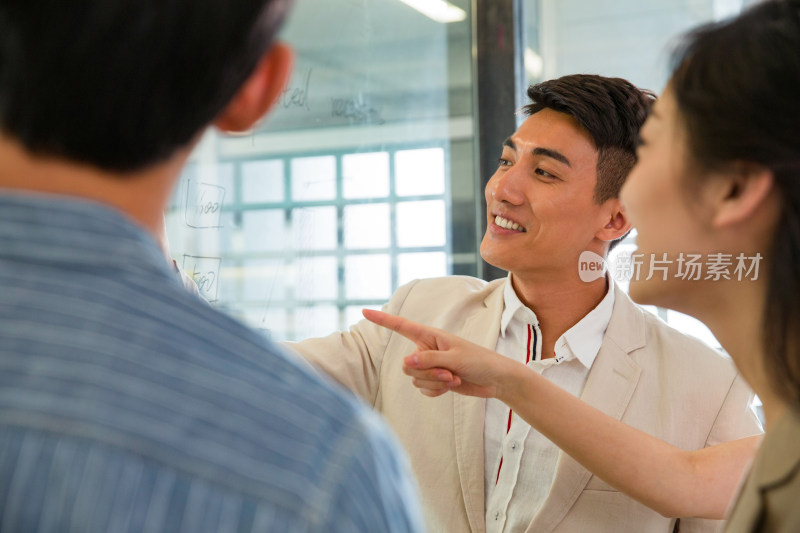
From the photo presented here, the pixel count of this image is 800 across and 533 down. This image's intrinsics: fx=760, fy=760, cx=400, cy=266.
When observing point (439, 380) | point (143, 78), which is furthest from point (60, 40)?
point (439, 380)

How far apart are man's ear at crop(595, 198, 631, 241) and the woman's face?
799mm

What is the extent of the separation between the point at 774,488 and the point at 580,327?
2.96 ft

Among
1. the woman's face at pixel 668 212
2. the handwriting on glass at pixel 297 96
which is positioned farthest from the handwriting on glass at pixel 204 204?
the woman's face at pixel 668 212

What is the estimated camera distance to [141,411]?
0.43 meters

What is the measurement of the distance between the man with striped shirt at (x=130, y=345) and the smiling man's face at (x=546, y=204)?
133cm

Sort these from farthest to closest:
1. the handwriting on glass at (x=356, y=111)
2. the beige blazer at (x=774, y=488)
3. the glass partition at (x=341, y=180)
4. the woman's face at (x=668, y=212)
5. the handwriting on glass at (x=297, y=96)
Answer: the handwriting on glass at (x=356, y=111) → the handwriting on glass at (x=297, y=96) → the glass partition at (x=341, y=180) → the woman's face at (x=668, y=212) → the beige blazer at (x=774, y=488)

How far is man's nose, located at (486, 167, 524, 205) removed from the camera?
181 centimetres

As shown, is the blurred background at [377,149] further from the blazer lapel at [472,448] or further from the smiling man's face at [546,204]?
the blazer lapel at [472,448]

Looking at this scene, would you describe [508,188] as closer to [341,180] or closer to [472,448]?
[472,448]

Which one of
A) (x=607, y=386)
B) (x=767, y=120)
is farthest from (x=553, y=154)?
(x=767, y=120)

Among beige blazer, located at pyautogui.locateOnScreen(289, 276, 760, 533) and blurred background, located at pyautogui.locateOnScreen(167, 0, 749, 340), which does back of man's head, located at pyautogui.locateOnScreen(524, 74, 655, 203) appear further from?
blurred background, located at pyautogui.locateOnScreen(167, 0, 749, 340)

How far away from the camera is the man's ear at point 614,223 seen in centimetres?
187

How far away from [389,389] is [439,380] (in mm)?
466

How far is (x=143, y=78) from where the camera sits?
0.46 m
